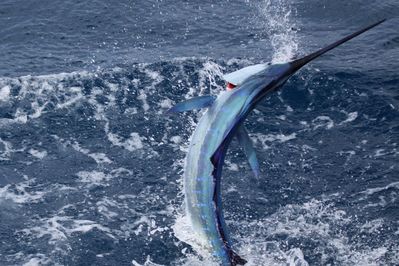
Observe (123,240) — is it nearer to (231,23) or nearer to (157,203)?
(157,203)

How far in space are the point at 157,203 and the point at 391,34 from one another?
15955 millimetres

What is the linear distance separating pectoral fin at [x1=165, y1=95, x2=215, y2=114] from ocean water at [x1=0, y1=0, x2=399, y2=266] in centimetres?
451

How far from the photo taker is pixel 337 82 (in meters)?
28.0

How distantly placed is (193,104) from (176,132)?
1057cm

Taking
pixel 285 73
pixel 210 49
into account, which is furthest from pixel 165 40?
pixel 285 73

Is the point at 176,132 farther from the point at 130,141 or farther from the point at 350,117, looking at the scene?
the point at 350,117

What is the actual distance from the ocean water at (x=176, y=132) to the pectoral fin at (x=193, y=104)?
4.51 m

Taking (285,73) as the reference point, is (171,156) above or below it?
below

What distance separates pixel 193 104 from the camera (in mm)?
14406

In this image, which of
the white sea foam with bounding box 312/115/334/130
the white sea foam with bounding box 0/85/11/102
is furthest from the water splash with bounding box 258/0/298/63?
the white sea foam with bounding box 0/85/11/102

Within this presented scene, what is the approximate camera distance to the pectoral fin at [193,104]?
46.9ft

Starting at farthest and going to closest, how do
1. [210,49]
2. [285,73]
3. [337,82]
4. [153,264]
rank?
[210,49] → [337,82] → [153,264] → [285,73]

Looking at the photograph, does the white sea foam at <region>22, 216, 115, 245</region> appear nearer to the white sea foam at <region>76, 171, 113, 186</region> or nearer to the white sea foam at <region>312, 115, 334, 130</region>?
the white sea foam at <region>76, 171, 113, 186</region>

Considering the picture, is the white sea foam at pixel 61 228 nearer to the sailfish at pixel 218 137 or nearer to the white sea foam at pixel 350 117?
the sailfish at pixel 218 137
